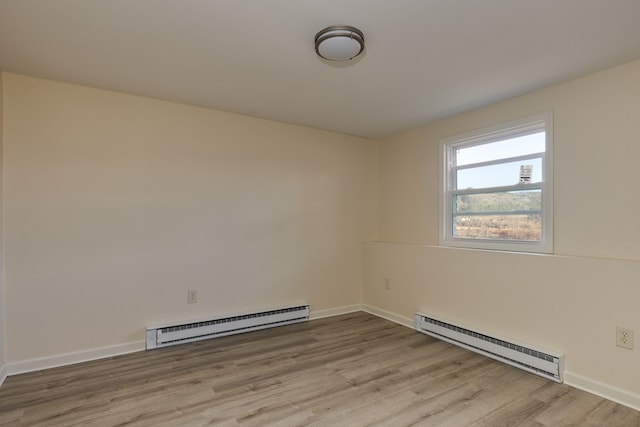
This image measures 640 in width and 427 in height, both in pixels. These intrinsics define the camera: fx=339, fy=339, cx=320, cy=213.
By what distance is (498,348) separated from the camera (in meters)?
2.81

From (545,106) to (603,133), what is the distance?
478 mm

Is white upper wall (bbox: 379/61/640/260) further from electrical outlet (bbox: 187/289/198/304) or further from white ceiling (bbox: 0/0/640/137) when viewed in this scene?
electrical outlet (bbox: 187/289/198/304)

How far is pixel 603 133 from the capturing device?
242 cm

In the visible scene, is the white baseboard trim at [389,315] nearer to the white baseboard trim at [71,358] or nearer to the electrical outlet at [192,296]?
the electrical outlet at [192,296]

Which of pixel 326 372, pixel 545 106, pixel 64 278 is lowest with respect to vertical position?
pixel 326 372

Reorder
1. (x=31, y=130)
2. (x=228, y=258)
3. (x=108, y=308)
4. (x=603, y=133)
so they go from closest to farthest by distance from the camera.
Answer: (x=603, y=133), (x=31, y=130), (x=108, y=308), (x=228, y=258)

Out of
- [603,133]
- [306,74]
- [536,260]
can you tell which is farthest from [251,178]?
[603,133]

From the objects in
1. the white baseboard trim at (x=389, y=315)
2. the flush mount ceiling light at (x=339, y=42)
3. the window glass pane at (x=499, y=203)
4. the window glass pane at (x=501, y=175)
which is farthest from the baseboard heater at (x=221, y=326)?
the flush mount ceiling light at (x=339, y=42)

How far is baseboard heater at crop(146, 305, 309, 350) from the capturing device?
3040mm

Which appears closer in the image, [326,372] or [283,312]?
[326,372]

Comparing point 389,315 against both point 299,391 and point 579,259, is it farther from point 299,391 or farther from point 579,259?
point 579,259

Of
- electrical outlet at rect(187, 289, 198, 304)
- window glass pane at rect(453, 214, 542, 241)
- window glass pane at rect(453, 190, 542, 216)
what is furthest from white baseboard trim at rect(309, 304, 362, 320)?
window glass pane at rect(453, 190, 542, 216)

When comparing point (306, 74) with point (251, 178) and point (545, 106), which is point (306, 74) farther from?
point (545, 106)

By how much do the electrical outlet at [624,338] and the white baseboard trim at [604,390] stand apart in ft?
0.95
